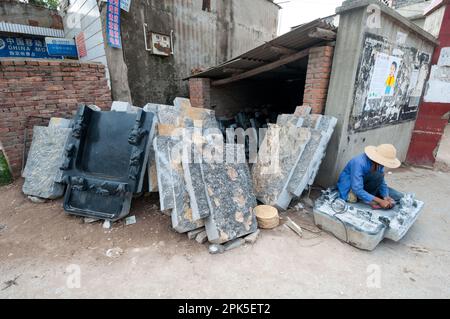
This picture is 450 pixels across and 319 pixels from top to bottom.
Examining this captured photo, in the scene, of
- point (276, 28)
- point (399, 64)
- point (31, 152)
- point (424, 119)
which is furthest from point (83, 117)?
point (276, 28)

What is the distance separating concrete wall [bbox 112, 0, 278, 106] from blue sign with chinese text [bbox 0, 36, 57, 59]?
24.1 feet

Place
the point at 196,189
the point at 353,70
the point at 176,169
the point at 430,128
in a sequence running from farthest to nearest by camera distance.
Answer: the point at 430,128, the point at 353,70, the point at 176,169, the point at 196,189

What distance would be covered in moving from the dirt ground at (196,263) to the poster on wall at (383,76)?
2410mm

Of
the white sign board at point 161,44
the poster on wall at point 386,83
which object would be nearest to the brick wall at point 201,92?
the white sign board at point 161,44

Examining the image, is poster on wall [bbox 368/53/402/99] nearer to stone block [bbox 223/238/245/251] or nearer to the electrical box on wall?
stone block [bbox 223/238/245/251]

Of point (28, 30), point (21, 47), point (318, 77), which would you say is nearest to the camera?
point (318, 77)

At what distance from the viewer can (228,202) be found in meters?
2.84

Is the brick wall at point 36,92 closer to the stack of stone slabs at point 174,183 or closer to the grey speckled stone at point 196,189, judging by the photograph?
the stack of stone slabs at point 174,183

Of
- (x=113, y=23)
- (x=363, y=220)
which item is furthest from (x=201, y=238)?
(x=113, y=23)

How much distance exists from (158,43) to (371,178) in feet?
19.2

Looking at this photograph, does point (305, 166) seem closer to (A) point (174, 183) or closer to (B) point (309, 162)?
(B) point (309, 162)

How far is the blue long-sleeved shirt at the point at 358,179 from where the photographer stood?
3068mm

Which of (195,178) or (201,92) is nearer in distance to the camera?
(195,178)
